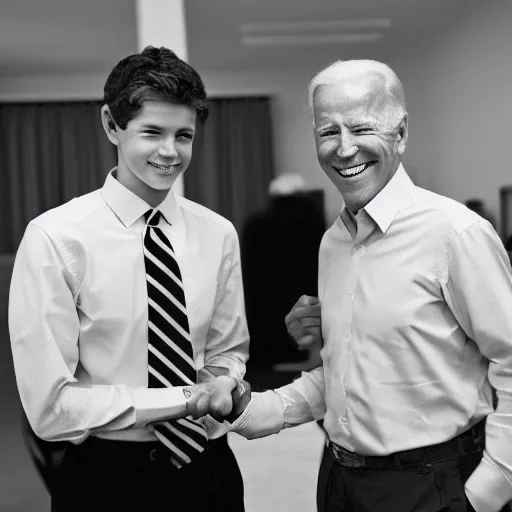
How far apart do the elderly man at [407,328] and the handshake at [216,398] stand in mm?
228

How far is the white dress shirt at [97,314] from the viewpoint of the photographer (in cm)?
131

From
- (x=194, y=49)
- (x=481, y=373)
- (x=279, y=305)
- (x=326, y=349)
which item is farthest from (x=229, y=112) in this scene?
(x=481, y=373)

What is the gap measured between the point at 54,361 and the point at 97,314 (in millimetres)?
126

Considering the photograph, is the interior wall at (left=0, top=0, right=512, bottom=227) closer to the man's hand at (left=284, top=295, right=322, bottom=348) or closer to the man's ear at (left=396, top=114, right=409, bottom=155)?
the man's hand at (left=284, top=295, right=322, bottom=348)

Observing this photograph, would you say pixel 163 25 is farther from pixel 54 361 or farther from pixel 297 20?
pixel 54 361

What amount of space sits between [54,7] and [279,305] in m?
1.39

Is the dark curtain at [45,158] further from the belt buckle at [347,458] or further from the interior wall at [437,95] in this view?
the belt buckle at [347,458]

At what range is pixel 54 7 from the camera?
246cm

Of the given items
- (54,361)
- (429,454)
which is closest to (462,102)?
(429,454)

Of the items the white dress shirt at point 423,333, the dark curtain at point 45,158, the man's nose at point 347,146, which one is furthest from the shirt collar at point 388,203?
the dark curtain at point 45,158

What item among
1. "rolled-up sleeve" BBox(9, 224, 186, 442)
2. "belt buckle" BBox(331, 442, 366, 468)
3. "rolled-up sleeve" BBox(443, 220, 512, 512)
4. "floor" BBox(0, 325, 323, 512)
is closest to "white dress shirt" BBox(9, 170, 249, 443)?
"rolled-up sleeve" BBox(9, 224, 186, 442)

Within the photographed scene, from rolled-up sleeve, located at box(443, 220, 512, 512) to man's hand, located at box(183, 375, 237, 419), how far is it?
493mm

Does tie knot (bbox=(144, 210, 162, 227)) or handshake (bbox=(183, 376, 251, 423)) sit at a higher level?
tie knot (bbox=(144, 210, 162, 227))

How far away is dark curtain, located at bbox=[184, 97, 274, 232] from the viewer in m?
2.49
